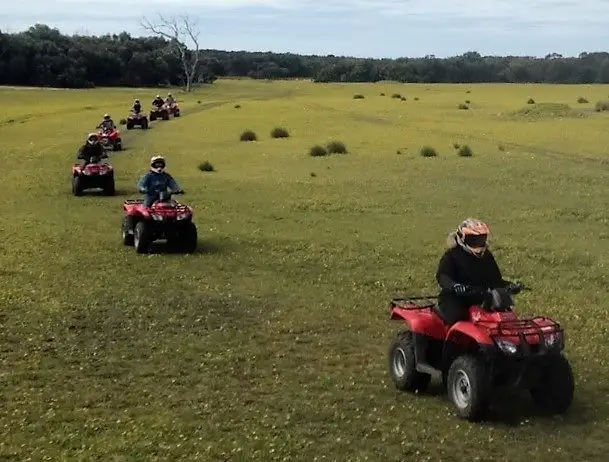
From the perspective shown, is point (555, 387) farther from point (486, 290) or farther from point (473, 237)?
point (473, 237)

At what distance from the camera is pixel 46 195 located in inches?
888

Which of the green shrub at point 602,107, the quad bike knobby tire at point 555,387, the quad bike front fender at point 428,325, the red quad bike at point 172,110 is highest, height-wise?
the quad bike front fender at point 428,325

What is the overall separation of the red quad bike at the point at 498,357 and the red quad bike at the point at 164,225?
7.34 m

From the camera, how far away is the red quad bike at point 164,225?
48.4 ft

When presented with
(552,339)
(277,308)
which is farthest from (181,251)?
(552,339)

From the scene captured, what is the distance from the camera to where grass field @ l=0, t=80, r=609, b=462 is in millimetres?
7406

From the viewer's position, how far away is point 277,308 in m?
11.7

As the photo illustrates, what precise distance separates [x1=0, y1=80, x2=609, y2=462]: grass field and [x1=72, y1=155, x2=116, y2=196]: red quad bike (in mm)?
503

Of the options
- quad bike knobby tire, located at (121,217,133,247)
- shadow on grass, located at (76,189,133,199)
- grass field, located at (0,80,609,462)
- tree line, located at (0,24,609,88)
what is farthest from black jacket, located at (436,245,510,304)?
tree line, located at (0,24,609,88)

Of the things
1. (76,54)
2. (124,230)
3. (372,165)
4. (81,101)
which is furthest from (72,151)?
(76,54)

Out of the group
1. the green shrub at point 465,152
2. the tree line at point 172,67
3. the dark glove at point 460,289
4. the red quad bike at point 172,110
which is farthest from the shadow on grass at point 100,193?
the tree line at point 172,67

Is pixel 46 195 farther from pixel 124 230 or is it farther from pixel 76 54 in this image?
pixel 76 54

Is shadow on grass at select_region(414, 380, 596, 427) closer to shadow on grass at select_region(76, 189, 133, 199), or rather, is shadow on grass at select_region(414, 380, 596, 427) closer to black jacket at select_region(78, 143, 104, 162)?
shadow on grass at select_region(76, 189, 133, 199)

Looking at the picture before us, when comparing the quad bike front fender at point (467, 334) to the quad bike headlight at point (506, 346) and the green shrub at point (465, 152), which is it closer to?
the quad bike headlight at point (506, 346)
